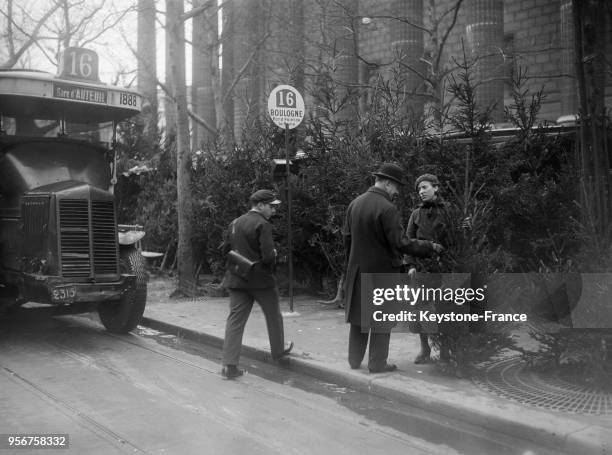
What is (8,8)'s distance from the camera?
2483cm

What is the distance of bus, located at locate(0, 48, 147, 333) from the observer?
774 centimetres

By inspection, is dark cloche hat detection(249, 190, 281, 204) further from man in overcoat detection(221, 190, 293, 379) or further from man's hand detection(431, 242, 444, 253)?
man's hand detection(431, 242, 444, 253)

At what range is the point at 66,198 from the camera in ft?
25.4

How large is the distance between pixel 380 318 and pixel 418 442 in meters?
1.54

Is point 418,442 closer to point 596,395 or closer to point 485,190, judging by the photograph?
point 596,395

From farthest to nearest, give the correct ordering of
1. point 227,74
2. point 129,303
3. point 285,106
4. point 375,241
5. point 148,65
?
point 227,74, point 148,65, point 285,106, point 129,303, point 375,241

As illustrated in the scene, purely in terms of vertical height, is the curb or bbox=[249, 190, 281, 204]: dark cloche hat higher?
bbox=[249, 190, 281, 204]: dark cloche hat

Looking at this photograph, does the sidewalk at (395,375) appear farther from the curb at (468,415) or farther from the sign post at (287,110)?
the sign post at (287,110)

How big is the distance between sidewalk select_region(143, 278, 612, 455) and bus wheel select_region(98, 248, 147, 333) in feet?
1.89

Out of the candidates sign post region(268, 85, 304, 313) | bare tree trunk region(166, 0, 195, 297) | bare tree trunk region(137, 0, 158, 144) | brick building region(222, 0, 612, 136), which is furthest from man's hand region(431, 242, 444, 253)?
bare tree trunk region(137, 0, 158, 144)

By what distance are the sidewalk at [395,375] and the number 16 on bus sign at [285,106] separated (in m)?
2.75

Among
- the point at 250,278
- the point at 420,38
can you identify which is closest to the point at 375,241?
the point at 250,278

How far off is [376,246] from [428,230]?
23.9 inches

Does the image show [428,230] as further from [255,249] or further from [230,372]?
[230,372]
